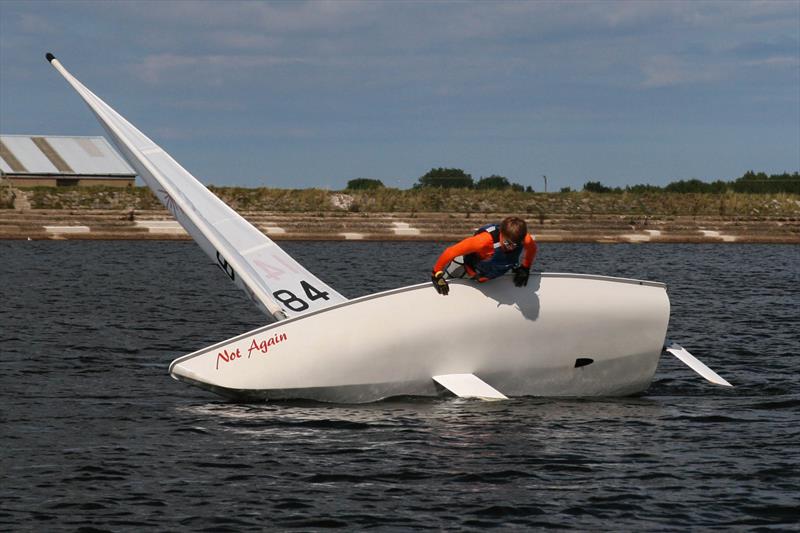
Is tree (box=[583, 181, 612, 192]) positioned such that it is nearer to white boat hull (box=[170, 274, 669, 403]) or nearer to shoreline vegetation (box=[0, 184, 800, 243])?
shoreline vegetation (box=[0, 184, 800, 243])

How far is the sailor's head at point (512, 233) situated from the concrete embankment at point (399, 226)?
44.8 m

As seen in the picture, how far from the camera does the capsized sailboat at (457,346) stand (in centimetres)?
1341

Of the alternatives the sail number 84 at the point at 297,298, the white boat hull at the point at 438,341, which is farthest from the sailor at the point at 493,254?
the sail number 84 at the point at 297,298

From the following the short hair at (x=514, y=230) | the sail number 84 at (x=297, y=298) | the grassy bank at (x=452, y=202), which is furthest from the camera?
the grassy bank at (x=452, y=202)

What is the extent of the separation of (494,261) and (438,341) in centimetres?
114

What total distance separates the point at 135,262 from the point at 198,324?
63.2 ft

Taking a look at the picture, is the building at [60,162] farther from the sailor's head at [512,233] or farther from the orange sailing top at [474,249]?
the sailor's head at [512,233]

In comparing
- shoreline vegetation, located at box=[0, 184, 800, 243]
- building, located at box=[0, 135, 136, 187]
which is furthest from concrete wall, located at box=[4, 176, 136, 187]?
shoreline vegetation, located at box=[0, 184, 800, 243]

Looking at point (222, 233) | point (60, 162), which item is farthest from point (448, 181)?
point (222, 233)

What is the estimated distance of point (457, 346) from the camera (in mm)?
13594

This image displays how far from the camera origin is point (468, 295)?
44.3 ft

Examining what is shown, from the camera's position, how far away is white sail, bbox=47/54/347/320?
16484mm

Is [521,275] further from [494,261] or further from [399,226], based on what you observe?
[399,226]

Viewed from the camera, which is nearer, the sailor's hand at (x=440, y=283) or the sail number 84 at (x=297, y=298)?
the sailor's hand at (x=440, y=283)
